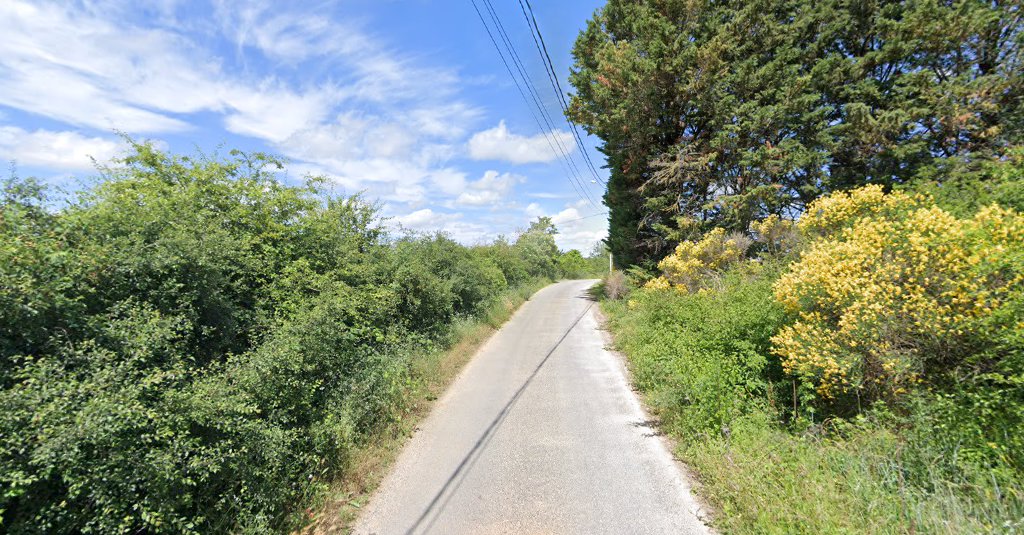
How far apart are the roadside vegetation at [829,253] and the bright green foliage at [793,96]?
66 mm

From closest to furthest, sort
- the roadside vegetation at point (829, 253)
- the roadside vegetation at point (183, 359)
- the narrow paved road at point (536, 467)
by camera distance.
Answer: the roadside vegetation at point (183, 359), the roadside vegetation at point (829, 253), the narrow paved road at point (536, 467)

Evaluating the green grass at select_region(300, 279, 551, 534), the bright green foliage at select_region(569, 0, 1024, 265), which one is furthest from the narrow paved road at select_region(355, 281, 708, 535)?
the bright green foliage at select_region(569, 0, 1024, 265)

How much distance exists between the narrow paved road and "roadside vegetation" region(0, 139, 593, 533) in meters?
0.93

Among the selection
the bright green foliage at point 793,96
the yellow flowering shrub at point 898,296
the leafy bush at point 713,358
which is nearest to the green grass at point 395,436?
the leafy bush at point 713,358

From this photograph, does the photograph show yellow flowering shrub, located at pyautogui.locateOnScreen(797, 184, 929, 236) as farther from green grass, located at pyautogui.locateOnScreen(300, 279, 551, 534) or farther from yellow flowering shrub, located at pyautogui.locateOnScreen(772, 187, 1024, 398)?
green grass, located at pyautogui.locateOnScreen(300, 279, 551, 534)

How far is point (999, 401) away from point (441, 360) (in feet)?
27.3

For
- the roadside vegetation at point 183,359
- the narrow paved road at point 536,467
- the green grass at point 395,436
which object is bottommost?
the narrow paved road at point 536,467

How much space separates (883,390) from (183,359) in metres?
8.06

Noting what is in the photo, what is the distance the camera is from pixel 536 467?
4602 millimetres

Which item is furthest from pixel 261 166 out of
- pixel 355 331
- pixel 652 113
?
pixel 652 113

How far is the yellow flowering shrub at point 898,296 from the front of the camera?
127 inches

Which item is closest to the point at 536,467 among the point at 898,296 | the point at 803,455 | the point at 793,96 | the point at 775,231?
the point at 803,455

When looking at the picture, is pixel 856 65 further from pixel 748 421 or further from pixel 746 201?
pixel 748 421

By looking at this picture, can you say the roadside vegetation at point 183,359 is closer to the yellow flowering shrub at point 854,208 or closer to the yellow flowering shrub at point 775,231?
the yellow flowering shrub at point 854,208
